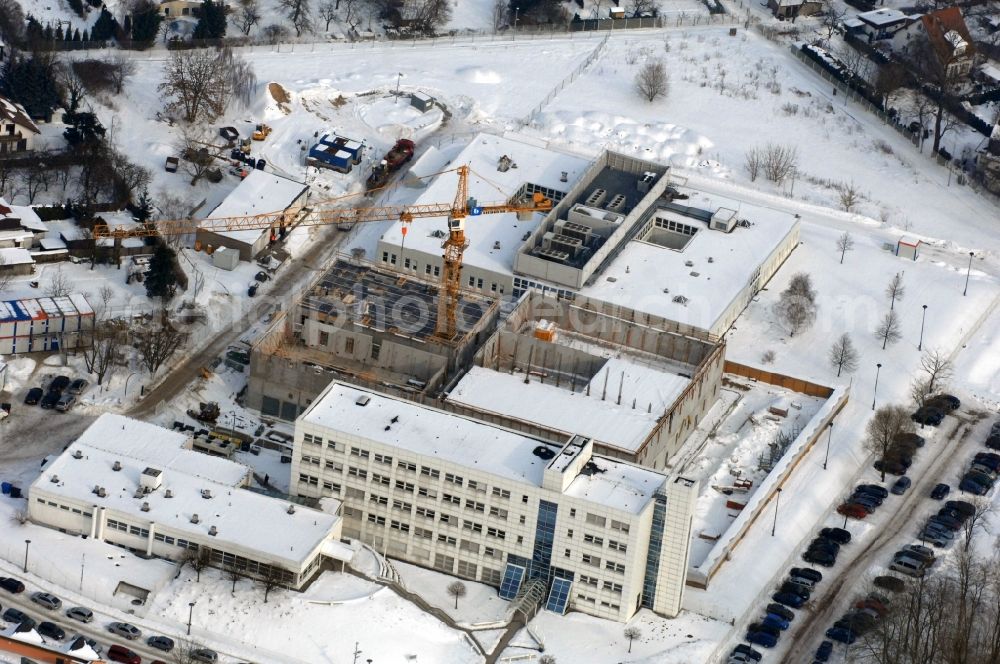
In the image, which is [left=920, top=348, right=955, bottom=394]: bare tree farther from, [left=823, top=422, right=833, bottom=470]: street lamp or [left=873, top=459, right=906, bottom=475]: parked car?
[left=873, top=459, right=906, bottom=475]: parked car

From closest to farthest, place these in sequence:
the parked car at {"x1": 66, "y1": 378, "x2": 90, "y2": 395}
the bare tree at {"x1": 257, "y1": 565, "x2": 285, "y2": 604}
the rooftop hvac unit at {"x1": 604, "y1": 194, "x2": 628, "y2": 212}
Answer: the bare tree at {"x1": 257, "y1": 565, "x2": 285, "y2": 604} → the parked car at {"x1": 66, "y1": 378, "x2": 90, "y2": 395} → the rooftop hvac unit at {"x1": 604, "y1": 194, "x2": 628, "y2": 212}

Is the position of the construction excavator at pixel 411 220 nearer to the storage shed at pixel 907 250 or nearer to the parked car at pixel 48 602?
the storage shed at pixel 907 250

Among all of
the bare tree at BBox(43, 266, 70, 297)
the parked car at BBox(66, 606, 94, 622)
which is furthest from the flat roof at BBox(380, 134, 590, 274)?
the parked car at BBox(66, 606, 94, 622)

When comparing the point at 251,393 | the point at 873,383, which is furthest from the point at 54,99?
the point at 873,383

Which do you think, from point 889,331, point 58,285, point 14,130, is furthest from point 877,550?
point 14,130

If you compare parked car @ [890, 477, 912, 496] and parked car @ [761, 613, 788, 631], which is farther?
parked car @ [890, 477, 912, 496]

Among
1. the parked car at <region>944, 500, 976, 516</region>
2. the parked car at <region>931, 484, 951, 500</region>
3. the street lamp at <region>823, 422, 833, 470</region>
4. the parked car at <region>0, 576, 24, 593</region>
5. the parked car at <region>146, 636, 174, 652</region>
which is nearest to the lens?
the parked car at <region>146, 636, 174, 652</region>

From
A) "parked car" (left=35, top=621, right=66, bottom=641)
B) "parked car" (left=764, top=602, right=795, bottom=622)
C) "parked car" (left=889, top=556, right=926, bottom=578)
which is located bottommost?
"parked car" (left=35, top=621, right=66, bottom=641)

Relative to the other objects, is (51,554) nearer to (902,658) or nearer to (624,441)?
(624,441)

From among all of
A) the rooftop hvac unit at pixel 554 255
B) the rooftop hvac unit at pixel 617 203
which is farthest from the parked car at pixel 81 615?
the rooftop hvac unit at pixel 617 203
